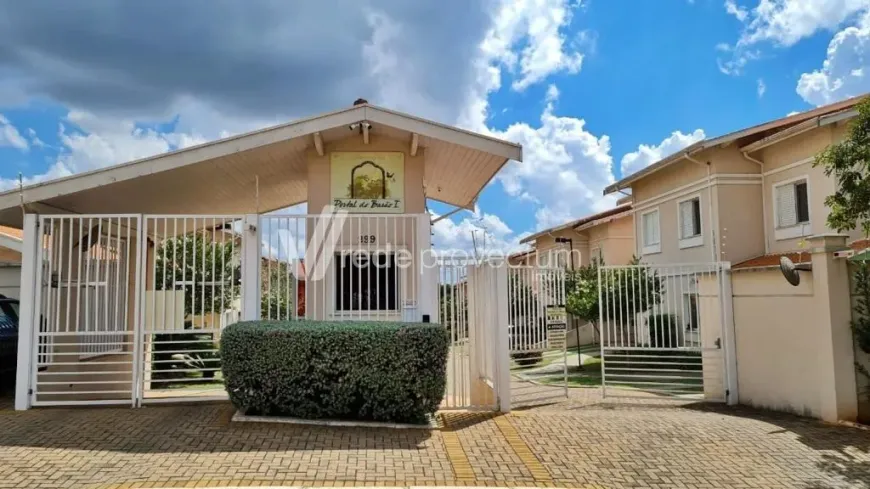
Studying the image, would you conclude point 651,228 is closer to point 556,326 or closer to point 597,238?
point 597,238

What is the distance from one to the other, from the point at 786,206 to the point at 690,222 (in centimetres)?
271

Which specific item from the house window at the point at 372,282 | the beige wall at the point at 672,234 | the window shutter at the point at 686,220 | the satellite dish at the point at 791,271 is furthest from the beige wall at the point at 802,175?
the house window at the point at 372,282

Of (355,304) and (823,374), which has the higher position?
(355,304)

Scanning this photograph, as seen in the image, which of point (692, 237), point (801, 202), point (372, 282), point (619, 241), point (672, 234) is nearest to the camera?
point (372, 282)

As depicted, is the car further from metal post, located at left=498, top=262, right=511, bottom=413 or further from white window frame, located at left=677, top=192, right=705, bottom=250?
white window frame, located at left=677, top=192, right=705, bottom=250

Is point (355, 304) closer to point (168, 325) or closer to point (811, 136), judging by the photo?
point (168, 325)

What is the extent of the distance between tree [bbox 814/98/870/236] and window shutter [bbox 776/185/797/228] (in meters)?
7.13

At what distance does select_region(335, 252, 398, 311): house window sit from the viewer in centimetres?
867

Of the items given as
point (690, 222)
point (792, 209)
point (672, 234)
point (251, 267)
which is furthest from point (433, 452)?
point (672, 234)

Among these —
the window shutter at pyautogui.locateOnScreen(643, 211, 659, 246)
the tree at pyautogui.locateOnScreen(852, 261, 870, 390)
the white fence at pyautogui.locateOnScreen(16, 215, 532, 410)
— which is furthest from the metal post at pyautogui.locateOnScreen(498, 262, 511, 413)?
the window shutter at pyautogui.locateOnScreen(643, 211, 659, 246)

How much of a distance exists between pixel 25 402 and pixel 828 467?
9366 millimetres

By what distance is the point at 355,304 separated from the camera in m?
8.76

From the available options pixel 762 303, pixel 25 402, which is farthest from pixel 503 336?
pixel 25 402

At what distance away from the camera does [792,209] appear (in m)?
14.2
